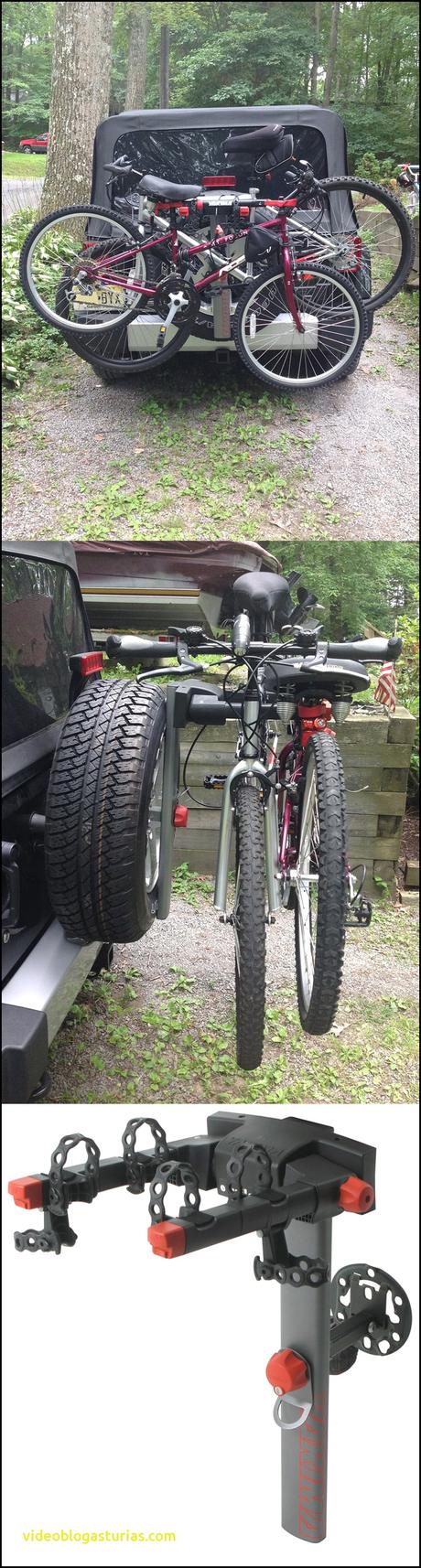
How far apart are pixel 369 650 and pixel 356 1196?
3.32 feet

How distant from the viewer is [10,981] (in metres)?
1.87

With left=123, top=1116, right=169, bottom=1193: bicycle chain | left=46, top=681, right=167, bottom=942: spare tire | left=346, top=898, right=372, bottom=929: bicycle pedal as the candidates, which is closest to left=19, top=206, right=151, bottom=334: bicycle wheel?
left=46, top=681, right=167, bottom=942: spare tire

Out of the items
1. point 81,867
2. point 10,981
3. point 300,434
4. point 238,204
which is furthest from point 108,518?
point 10,981

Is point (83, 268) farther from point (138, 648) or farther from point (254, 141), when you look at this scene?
point (138, 648)

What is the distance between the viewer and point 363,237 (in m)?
1.99

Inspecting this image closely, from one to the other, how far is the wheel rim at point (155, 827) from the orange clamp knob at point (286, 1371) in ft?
2.49

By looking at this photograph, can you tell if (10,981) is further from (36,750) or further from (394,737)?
(394,737)

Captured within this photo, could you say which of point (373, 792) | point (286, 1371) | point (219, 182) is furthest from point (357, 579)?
point (286, 1371)

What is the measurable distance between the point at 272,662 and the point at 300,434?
18.2 inches

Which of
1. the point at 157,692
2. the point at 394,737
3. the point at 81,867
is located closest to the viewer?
the point at 81,867

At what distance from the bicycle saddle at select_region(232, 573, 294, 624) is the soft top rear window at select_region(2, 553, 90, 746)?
1.00 ft

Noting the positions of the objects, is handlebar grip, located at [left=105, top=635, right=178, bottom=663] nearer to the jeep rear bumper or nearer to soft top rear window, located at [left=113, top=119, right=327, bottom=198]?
the jeep rear bumper

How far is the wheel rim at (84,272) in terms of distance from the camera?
1.95 metres

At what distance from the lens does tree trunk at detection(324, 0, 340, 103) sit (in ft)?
6.42
